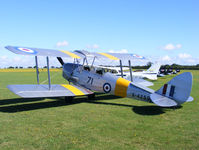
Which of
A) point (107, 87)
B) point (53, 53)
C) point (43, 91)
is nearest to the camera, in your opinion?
point (43, 91)

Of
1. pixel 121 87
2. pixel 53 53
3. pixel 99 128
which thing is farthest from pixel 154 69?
pixel 99 128

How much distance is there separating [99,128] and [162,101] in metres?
2.51

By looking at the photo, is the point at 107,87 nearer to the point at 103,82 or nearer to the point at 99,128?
the point at 103,82

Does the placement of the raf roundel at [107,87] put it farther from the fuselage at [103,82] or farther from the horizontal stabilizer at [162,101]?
the horizontal stabilizer at [162,101]

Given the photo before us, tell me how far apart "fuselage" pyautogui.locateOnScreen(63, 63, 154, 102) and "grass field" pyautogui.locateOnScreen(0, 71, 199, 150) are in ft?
2.62

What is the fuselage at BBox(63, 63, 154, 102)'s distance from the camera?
7711 mm

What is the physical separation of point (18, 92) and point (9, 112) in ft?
2.61

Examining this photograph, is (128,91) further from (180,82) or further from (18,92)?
(18,92)

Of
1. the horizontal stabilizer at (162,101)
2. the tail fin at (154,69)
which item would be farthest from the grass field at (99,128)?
the tail fin at (154,69)

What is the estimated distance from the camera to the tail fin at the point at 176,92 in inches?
239

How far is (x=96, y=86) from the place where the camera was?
910 cm

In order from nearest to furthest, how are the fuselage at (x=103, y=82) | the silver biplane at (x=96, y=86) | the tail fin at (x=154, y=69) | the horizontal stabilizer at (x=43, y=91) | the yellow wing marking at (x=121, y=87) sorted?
the silver biplane at (x=96, y=86) < the horizontal stabilizer at (x=43, y=91) < the fuselage at (x=103, y=82) < the yellow wing marking at (x=121, y=87) < the tail fin at (x=154, y=69)

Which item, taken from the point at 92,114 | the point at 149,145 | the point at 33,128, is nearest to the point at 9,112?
the point at 33,128

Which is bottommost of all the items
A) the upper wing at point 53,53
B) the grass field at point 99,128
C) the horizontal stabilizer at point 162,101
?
the grass field at point 99,128
